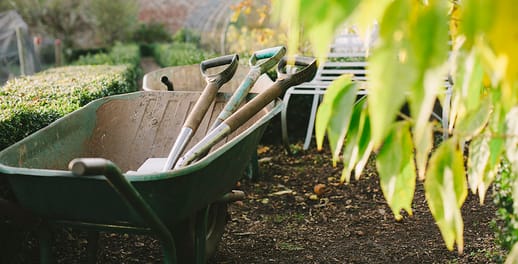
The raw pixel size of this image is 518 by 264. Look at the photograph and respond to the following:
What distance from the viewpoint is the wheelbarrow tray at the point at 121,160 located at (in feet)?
5.88

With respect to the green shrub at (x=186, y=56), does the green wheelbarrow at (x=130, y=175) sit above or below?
above

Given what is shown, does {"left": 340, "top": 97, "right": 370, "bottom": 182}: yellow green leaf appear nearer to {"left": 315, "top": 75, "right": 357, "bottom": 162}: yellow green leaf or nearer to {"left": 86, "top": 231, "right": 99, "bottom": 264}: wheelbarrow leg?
{"left": 315, "top": 75, "right": 357, "bottom": 162}: yellow green leaf

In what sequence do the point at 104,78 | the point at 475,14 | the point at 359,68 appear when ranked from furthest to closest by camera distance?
the point at 359,68, the point at 104,78, the point at 475,14

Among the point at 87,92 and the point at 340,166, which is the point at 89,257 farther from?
the point at 340,166

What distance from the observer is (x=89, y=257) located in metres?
2.46

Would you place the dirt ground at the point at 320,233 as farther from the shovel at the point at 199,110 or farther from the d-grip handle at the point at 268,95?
the d-grip handle at the point at 268,95

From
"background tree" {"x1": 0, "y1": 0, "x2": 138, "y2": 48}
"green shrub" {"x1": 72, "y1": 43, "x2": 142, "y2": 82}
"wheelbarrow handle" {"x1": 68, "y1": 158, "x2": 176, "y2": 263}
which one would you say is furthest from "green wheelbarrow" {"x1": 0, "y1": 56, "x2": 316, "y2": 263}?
"background tree" {"x1": 0, "y1": 0, "x2": 138, "y2": 48}

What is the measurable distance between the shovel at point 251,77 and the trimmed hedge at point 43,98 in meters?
0.80

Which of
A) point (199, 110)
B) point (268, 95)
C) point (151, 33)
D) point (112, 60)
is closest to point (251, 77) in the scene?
point (268, 95)

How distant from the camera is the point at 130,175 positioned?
1.73 metres

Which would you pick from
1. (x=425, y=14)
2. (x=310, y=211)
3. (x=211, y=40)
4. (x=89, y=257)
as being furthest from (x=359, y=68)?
(x=211, y=40)

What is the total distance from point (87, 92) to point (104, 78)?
2.68 ft

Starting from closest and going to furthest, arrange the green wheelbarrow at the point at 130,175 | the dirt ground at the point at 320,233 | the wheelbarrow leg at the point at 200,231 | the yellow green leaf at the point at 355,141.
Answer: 1. the yellow green leaf at the point at 355,141
2. the green wheelbarrow at the point at 130,175
3. the wheelbarrow leg at the point at 200,231
4. the dirt ground at the point at 320,233

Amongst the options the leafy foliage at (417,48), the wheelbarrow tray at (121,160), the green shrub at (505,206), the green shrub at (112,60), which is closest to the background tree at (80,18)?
the green shrub at (112,60)
